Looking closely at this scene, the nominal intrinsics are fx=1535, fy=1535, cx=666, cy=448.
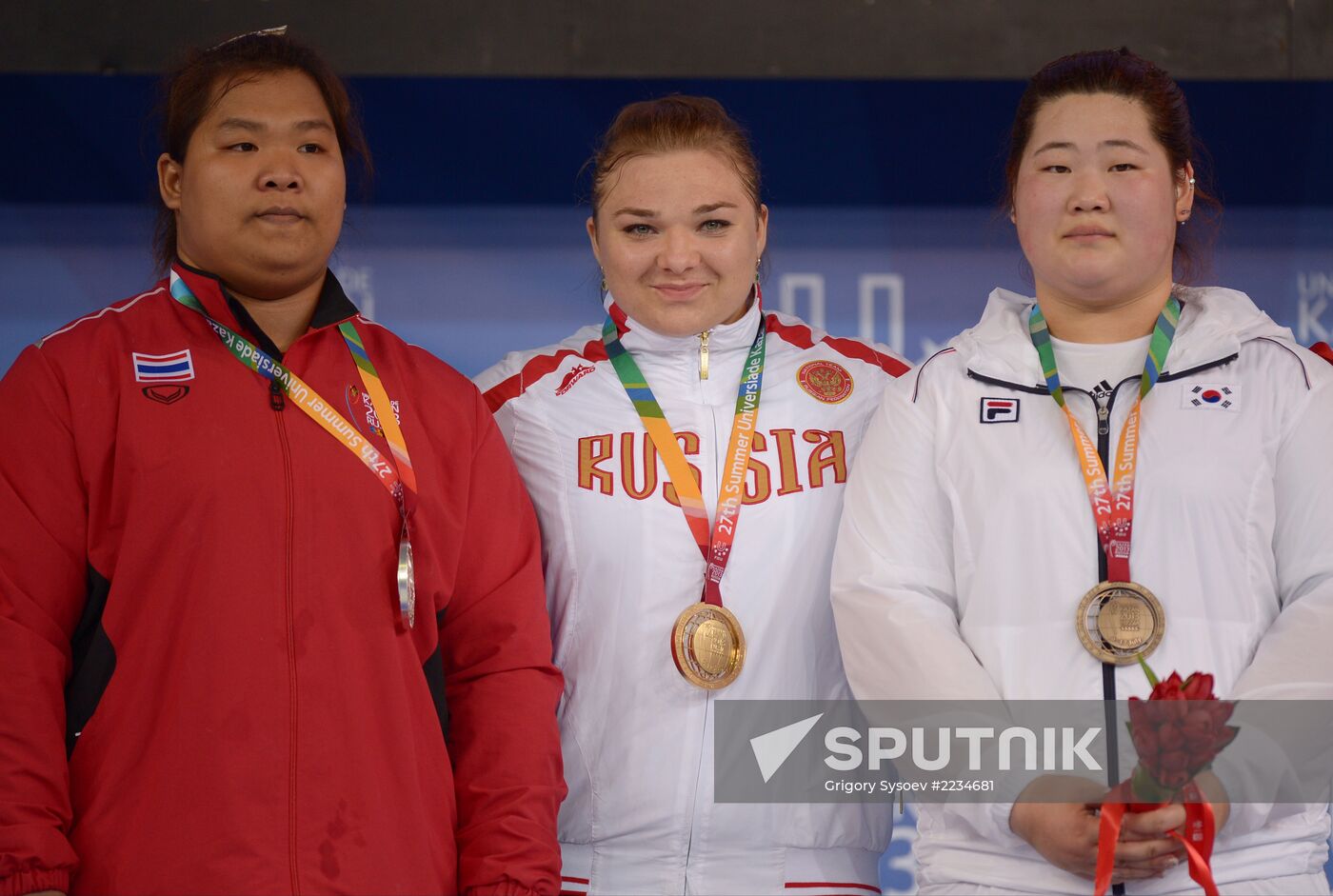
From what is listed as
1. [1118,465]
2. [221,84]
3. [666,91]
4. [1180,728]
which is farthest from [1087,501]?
[666,91]

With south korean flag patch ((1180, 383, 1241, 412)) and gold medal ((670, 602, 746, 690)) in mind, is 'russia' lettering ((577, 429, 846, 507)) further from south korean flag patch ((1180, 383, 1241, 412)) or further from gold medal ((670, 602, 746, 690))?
south korean flag patch ((1180, 383, 1241, 412))

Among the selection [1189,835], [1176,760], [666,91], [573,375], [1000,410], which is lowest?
[1189,835]

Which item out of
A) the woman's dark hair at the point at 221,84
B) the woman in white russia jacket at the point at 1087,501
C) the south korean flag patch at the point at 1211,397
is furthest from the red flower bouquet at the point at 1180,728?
the woman's dark hair at the point at 221,84

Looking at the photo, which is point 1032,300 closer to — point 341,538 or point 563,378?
point 563,378

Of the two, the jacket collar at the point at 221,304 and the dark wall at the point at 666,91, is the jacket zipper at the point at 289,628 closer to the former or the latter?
the jacket collar at the point at 221,304

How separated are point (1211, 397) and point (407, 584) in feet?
4.30

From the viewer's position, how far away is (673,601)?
2693 mm

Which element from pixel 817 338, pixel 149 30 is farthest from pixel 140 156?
pixel 817 338

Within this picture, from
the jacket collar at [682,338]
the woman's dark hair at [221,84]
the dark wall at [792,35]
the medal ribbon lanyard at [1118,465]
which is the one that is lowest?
the medal ribbon lanyard at [1118,465]

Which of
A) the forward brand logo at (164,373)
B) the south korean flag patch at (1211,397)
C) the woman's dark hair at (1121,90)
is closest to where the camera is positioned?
the forward brand logo at (164,373)

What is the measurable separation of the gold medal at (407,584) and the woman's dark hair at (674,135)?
2.87ft

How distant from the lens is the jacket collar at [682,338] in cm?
285

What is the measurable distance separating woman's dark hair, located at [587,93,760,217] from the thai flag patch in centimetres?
88

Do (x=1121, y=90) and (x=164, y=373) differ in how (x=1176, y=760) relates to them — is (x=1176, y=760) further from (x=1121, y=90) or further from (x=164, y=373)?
(x=164, y=373)
